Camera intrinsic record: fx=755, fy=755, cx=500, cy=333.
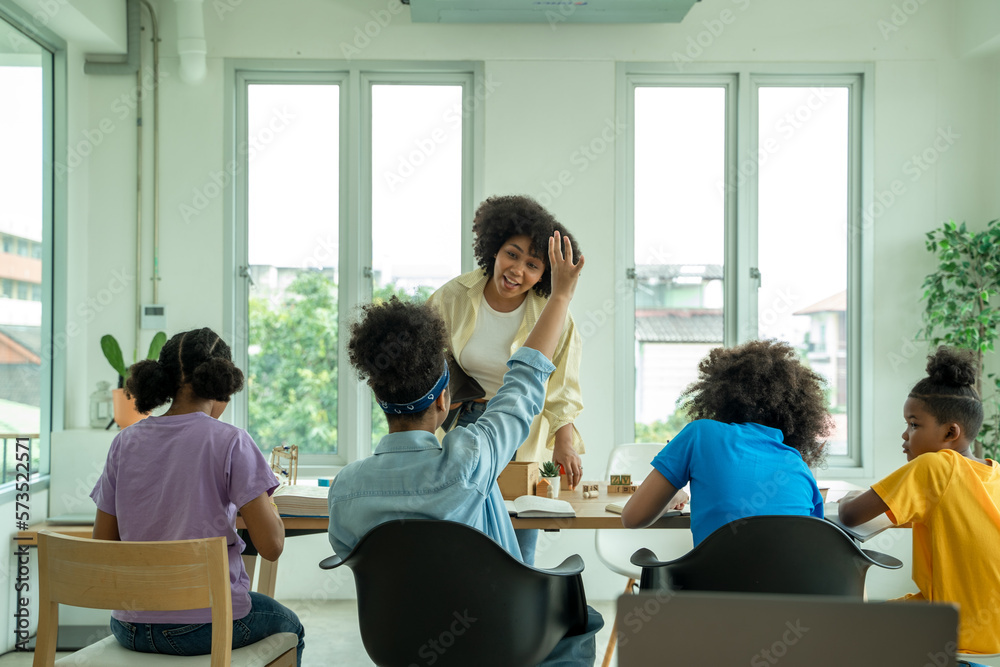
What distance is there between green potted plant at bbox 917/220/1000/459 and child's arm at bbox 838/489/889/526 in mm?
1944

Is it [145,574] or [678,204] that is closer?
[145,574]

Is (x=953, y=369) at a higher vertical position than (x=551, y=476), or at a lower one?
higher

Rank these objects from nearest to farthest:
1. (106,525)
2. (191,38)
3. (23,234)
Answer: (106,525) → (23,234) → (191,38)

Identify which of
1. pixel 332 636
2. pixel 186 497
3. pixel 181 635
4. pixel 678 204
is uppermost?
pixel 678 204

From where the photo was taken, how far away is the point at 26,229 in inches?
131

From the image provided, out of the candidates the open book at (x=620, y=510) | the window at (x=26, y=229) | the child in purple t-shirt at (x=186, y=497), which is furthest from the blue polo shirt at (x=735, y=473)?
the window at (x=26, y=229)

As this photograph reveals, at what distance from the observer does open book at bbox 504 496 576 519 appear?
77.6 inches

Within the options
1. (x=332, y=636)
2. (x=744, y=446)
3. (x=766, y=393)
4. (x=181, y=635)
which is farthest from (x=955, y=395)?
(x=332, y=636)

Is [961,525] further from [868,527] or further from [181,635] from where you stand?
[181,635]

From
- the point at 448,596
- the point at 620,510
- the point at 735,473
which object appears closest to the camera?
the point at 448,596

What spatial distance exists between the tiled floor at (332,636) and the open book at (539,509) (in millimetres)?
1333

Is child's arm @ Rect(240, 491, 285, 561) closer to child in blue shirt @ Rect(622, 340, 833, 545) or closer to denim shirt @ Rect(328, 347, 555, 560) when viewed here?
denim shirt @ Rect(328, 347, 555, 560)

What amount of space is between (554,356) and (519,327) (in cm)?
15

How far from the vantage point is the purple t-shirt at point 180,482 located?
168 cm
